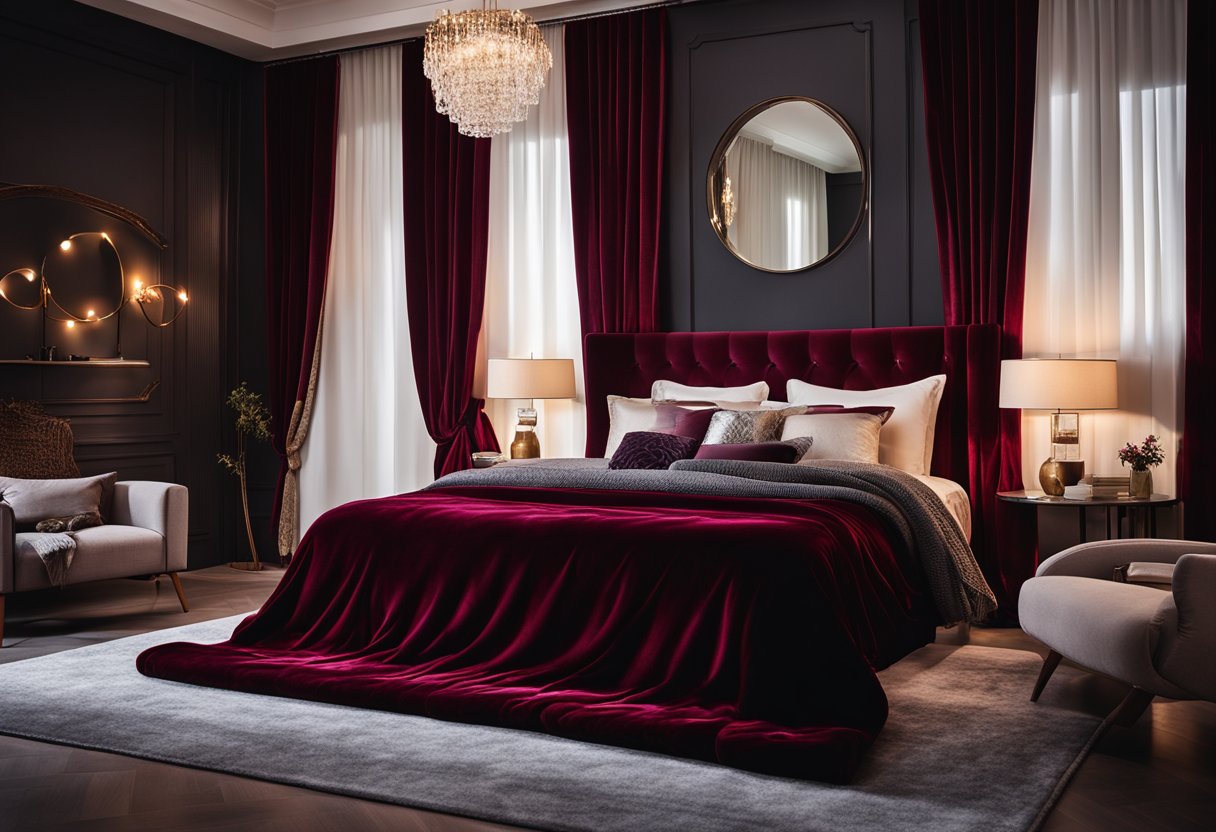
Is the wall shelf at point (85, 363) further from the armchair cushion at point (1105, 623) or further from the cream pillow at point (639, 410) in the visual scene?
the armchair cushion at point (1105, 623)

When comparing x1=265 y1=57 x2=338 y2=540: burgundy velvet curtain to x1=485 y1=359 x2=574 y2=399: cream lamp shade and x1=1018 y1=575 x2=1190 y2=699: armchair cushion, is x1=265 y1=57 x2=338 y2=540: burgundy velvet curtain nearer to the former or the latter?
x1=485 y1=359 x2=574 y2=399: cream lamp shade

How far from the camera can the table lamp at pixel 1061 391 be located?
4.90 m

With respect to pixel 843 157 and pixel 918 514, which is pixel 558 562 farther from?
pixel 843 157

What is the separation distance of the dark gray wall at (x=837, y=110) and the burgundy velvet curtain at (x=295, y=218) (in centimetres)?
215

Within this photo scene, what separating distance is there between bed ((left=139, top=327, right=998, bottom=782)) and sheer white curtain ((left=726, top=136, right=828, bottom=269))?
1809 millimetres

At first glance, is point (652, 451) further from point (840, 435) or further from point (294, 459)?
point (294, 459)

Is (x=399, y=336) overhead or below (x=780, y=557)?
overhead

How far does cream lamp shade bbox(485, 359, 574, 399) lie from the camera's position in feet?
20.1

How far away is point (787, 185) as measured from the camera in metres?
6.00

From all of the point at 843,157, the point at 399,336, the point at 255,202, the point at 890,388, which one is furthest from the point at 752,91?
the point at 255,202

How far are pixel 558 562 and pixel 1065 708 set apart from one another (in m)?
1.65

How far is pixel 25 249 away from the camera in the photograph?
594 cm

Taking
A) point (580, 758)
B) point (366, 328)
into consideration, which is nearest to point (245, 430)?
point (366, 328)

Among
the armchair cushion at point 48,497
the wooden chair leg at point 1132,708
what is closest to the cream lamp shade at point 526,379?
the armchair cushion at point 48,497
